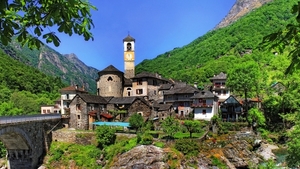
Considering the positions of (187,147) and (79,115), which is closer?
(187,147)

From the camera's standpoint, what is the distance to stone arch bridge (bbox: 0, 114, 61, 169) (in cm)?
3625

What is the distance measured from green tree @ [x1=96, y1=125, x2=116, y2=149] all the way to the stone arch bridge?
861 centimetres

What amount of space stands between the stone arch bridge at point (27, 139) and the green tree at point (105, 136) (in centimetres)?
861

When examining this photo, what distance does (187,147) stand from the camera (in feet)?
113

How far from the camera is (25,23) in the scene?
5062mm

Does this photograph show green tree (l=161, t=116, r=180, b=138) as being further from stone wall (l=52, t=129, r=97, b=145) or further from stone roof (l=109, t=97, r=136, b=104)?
stone roof (l=109, t=97, r=136, b=104)

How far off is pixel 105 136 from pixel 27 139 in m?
9.85

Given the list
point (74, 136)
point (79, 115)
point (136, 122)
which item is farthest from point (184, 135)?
point (79, 115)

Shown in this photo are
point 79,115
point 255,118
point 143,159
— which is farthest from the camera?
point 79,115

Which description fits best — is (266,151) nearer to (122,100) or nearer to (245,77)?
(245,77)

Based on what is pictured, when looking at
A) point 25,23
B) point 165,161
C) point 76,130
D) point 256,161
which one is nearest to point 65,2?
point 25,23

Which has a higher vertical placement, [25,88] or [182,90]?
[25,88]

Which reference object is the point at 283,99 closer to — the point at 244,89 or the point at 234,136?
the point at 244,89

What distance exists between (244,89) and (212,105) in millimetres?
5599
